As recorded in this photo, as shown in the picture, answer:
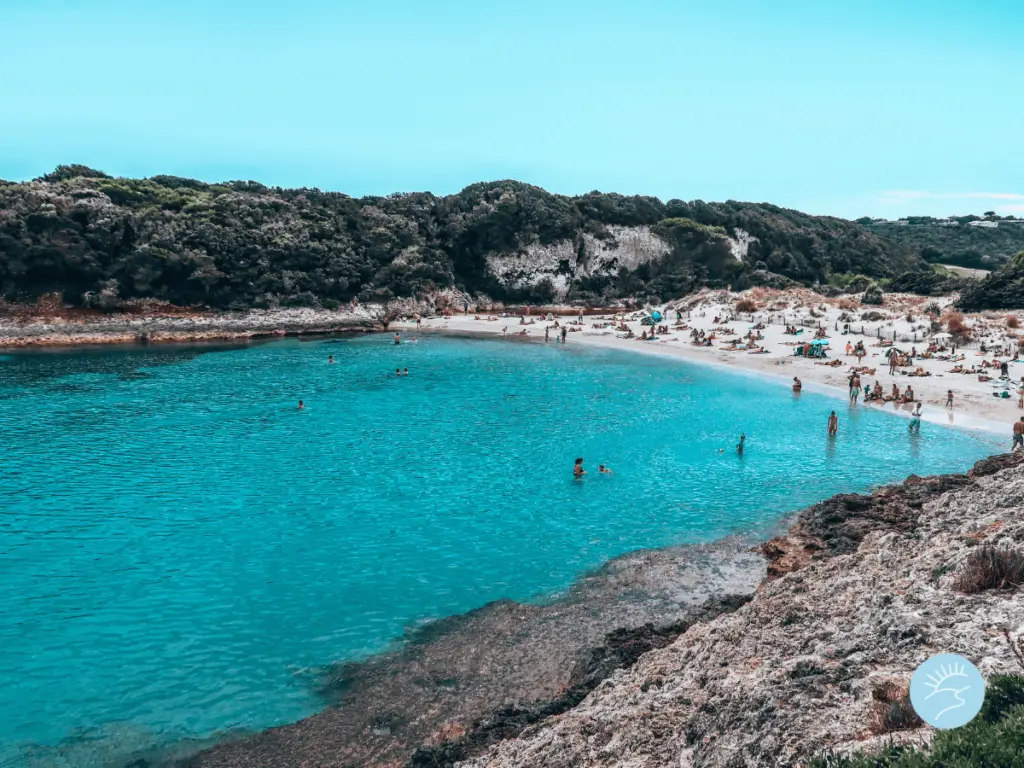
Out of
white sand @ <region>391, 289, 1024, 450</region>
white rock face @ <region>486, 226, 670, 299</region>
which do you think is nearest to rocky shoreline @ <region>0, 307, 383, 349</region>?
white sand @ <region>391, 289, 1024, 450</region>

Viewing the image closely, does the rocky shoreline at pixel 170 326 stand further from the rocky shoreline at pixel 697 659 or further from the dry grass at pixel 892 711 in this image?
the dry grass at pixel 892 711

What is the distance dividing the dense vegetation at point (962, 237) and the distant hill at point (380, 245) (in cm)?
1129

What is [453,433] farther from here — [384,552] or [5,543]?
[5,543]

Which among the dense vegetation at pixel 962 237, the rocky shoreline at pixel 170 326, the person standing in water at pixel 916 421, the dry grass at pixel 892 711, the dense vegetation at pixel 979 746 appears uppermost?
the dense vegetation at pixel 962 237

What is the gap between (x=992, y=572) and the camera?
388 inches

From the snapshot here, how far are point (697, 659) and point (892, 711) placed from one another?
416cm

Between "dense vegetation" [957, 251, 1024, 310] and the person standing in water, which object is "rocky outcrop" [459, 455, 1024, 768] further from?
"dense vegetation" [957, 251, 1024, 310]

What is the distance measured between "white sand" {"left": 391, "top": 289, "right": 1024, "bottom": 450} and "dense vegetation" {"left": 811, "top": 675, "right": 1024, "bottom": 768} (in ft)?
93.6

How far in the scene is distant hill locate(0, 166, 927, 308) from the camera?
67750mm

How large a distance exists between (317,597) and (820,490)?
18089 millimetres

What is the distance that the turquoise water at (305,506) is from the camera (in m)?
14.1

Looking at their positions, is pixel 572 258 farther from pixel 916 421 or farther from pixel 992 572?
pixel 992 572

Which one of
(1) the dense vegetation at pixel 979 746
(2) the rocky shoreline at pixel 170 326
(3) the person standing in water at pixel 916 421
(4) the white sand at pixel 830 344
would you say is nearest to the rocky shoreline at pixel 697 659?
(1) the dense vegetation at pixel 979 746

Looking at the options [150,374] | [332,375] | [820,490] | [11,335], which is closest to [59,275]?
[11,335]
